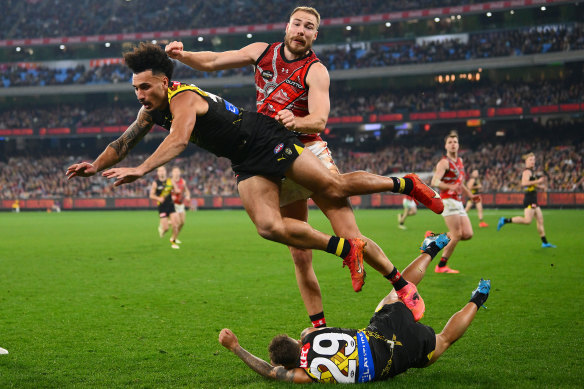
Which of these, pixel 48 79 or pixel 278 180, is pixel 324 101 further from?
pixel 48 79

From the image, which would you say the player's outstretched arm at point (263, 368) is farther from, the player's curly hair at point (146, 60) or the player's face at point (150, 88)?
the player's curly hair at point (146, 60)

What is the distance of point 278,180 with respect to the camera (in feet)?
20.2

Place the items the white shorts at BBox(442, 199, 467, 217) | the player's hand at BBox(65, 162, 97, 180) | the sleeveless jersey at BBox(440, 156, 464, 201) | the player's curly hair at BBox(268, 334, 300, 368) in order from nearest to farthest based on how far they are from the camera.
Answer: the player's curly hair at BBox(268, 334, 300, 368)
the player's hand at BBox(65, 162, 97, 180)
the white shorts at BBox(442, 199, 467, 217)
the sleeveless jersey at BBox(440, 156, 464, 201)

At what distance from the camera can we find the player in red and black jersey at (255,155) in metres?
5.62

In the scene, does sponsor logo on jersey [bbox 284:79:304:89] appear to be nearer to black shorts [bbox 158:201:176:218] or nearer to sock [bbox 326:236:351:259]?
sock [bbox 326:236:351:259]

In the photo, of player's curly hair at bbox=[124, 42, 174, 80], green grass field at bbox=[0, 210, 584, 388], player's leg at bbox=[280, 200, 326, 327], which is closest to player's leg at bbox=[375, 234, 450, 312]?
green grass field at bbox=[0, 210, 584, 388]

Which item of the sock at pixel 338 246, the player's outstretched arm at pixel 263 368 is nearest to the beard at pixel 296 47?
the sock at pixel 338 246

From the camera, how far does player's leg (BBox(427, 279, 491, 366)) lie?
18.2 feet

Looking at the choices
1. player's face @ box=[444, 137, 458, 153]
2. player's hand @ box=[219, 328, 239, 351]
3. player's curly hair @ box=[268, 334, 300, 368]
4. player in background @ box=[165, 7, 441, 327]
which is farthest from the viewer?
player's face @ box=[444, 137, 458, 153]

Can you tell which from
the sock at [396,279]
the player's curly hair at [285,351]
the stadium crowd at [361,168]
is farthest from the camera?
the stadium crowd at [361,168]

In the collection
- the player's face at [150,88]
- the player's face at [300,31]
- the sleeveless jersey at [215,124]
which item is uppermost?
the player's face at [300,31]

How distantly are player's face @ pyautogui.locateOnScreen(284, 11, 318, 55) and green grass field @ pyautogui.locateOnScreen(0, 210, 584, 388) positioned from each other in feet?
10.5

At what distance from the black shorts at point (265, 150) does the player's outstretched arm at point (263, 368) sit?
1637 millimetres

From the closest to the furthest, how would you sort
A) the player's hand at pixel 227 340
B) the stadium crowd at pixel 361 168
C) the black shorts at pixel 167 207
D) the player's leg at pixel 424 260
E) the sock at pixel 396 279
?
the player's hand at pixel 227 340
the sock at pixel 396 279
the player's leg at pixel 424 260
the black shorts at pixel 167 207
the stadium crowd at pixel 361 168
